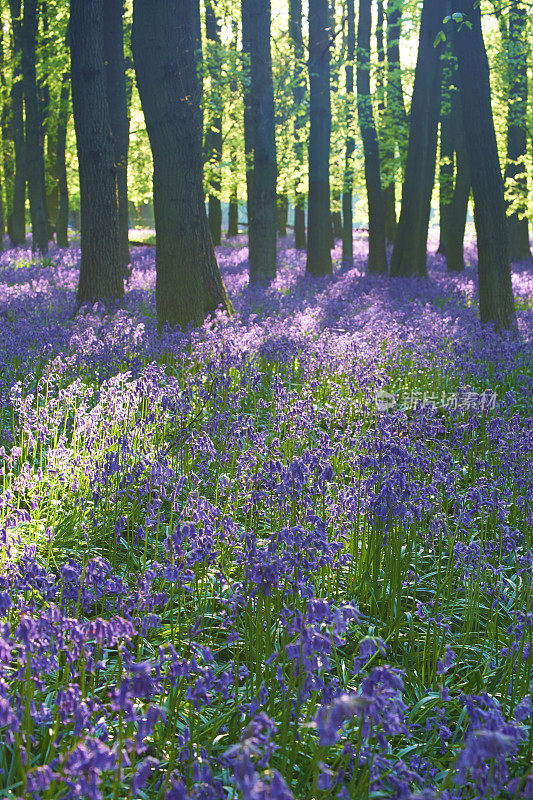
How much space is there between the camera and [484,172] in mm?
9883

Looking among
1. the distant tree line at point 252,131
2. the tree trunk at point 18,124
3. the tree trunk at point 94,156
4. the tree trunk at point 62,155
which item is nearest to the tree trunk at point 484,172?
the distant tree line at point 252,131

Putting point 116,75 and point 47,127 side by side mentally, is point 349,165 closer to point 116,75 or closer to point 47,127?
point 47,127

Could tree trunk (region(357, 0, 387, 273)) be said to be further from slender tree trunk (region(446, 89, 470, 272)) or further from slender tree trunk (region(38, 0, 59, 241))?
slender tree trunk (region(38, 0, 59, 241))

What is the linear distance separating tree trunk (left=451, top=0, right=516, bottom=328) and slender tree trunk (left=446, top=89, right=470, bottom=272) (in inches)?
356

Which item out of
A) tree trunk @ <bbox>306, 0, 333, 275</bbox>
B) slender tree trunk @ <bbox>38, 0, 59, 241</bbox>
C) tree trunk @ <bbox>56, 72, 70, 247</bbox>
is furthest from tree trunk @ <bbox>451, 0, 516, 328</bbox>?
tree trunk @ <bbox>56, 72, 70, 247</bbox>

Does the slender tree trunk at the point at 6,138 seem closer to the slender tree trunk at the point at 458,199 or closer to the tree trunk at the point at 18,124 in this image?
the tree trunk at the point at 18,124

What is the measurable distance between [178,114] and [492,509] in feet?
23.4

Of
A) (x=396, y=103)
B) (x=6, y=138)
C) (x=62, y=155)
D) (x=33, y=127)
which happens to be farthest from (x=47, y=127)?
(x=396, y=103)

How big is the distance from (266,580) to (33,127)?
2109cm

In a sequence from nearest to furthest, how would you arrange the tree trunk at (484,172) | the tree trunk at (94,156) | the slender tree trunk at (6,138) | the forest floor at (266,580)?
1. the forest floor at (266,580)
2. the tree trunk at (484,172)
3. the tree trunk at (94,156)
4. the slender tree trunk at (6,138)

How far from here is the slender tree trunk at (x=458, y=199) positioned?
18.8 meters

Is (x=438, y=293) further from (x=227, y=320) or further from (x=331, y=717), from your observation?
(x=331, y=717)

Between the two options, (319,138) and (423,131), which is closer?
(423,131)

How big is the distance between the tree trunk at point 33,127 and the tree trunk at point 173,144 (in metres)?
12.2
